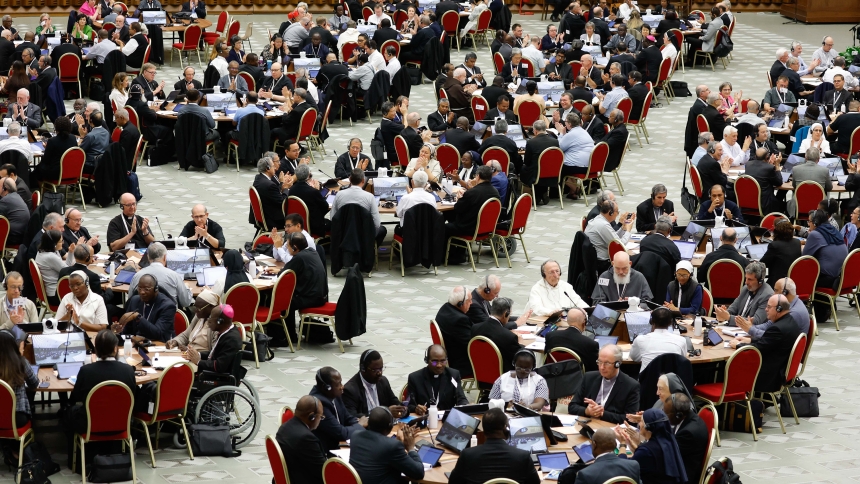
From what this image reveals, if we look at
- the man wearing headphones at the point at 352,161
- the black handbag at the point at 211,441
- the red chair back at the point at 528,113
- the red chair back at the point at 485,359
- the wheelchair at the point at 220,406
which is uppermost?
the red chair back at the point at 528,113

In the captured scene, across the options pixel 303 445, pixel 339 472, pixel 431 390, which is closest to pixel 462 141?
pixel 431 390

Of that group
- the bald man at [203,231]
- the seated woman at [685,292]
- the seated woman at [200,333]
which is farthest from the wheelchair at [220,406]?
the seated woman at [685,292]

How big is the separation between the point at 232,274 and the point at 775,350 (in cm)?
460

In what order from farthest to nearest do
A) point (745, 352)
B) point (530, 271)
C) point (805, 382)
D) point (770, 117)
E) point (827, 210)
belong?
1. point (770, 117)
2. point (530, 271)
3. point (827, 210)
4. point (805, 382)
5. point (745, 352)

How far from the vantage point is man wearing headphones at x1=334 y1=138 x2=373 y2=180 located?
14953mm

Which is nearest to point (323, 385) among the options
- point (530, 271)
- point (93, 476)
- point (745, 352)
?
point (93, 476)

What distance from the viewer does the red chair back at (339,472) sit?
7.85 metres

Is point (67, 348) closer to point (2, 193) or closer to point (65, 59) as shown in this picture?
point (2, 193)

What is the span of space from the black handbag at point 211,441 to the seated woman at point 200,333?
683 mm

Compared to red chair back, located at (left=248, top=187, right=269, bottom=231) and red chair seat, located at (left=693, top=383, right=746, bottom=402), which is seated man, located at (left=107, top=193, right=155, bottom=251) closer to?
red chair back, located at (left=248, top=187, right=269, bottom=231)

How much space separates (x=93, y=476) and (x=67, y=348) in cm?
100

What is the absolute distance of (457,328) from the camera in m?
10.4

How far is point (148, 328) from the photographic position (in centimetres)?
1044

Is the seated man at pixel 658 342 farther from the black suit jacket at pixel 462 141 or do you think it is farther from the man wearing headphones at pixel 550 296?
the black suit jacket at pixel 462 141
